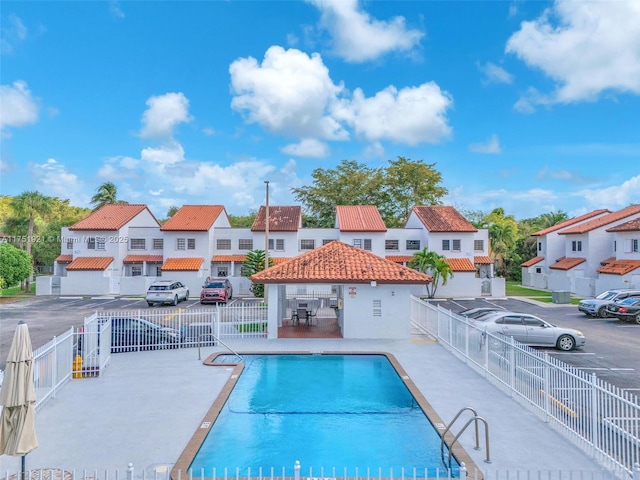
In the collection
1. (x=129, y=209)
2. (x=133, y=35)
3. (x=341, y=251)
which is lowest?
(x=341, y=251)

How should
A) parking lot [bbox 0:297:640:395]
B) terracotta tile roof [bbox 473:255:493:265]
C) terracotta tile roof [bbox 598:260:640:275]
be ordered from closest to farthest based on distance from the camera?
parking lot [bbox 0:297:640:395]
terracotta tile roof [bbox 598:260:640:275]
terracotta tile roof [bbox 473:255:493:265]

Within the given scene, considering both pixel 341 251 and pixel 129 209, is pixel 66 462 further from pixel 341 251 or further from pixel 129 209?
pixel 129 209

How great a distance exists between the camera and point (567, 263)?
43.2 m

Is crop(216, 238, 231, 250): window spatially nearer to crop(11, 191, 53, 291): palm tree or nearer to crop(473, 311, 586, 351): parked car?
crop(11, 191, 53, 291): palm tree

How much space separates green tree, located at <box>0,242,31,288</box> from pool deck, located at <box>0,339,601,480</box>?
86.1ft

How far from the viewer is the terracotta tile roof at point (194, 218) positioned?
136ft

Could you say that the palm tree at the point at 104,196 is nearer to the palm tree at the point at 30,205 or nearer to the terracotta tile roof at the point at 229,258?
the palm tree at the point at 30,205

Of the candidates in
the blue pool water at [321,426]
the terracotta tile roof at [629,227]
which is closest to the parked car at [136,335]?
the blue pool water at [321,426]

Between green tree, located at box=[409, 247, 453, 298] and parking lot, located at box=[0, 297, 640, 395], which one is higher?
green tree, located at box=[409, 247, 453, 298]

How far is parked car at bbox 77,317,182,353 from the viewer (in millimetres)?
16750

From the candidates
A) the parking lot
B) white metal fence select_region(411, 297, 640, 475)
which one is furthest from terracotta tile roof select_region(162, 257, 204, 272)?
white metal fence select_region(411, 297, 640, 475)

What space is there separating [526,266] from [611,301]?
25.9 metres

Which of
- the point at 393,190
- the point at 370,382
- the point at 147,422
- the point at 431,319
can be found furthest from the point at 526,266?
the point at 147,422

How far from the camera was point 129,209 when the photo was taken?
46125 millimetres
